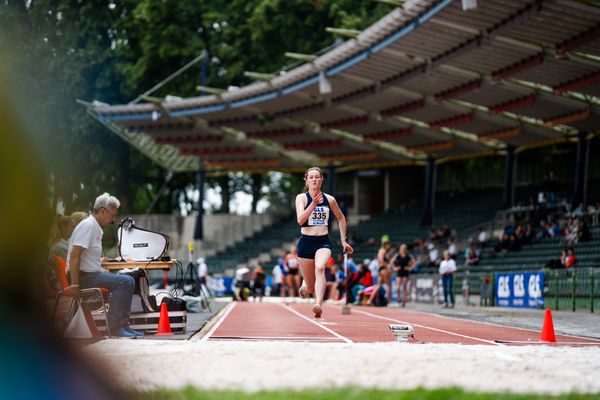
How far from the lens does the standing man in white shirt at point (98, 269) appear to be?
13.0 meters

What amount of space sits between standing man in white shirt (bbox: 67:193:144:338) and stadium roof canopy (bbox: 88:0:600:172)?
61.1 feet

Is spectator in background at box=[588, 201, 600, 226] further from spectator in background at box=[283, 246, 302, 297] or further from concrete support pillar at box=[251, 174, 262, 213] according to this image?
concrete support pillar at box=[251, 174, 262, 213]

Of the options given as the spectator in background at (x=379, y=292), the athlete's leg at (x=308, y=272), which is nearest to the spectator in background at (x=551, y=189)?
the spectator in background at (x=379, y=292)

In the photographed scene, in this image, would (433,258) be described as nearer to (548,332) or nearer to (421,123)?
(421,123)

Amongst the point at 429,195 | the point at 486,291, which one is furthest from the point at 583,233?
the point at 429,195

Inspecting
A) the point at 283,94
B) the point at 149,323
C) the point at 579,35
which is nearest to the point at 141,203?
the point at 283,94

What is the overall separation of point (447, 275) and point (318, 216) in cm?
1945

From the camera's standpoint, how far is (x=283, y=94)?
4853 centimetres

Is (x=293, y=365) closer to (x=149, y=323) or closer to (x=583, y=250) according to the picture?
(x=149, y=323)

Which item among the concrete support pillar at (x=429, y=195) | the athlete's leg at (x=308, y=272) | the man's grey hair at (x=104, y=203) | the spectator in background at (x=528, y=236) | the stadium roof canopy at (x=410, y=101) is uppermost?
the stadium roof canopy at (x=410, y=101)

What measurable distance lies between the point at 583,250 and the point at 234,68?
1247 inches

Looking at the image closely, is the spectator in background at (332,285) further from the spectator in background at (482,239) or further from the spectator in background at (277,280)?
the spectator in background at (482,239)

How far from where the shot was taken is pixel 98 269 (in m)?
13.3

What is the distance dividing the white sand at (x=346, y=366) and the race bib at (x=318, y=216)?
370cm
